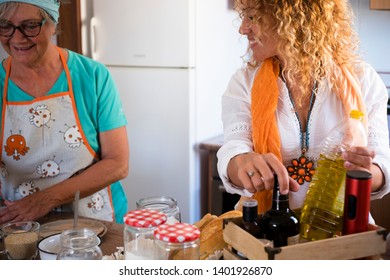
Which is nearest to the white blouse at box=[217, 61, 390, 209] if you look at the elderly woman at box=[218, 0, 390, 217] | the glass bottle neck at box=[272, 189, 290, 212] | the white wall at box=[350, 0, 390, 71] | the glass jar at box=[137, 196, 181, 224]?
the elderly woman at box=[218, 0, 390, 217]

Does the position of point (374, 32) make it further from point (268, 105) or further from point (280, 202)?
point (280, 202)

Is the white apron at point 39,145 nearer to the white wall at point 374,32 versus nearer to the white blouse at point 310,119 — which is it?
the white blouse at point 310,119

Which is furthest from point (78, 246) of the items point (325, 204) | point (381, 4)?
point (381, 4)

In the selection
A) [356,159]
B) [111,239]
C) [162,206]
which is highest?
[356,159]

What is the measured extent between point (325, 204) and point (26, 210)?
77cm

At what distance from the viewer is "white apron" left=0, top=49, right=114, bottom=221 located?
1.42 metres

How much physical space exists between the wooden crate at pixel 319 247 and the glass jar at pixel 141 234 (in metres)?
0.11

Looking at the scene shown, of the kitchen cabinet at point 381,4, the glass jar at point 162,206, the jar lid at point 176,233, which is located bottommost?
the glass jar at point 162,206

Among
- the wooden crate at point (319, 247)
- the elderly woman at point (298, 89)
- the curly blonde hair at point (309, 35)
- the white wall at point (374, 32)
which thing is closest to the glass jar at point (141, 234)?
Result: the wooden crate at point (319, 247)

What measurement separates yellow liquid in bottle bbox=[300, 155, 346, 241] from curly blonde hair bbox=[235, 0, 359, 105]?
35 cm

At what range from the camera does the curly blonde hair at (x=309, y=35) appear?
1.13m

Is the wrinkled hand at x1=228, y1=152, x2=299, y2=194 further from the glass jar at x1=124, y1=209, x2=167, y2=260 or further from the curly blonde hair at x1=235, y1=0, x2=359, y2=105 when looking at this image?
the curly blonde hair at x1=235, y1=0, x2=359, y2=105

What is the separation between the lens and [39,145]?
4.69 ft
